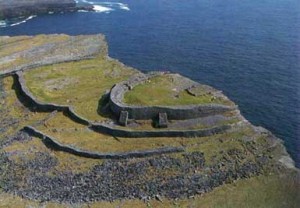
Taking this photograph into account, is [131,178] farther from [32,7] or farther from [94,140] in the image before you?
[32,7]

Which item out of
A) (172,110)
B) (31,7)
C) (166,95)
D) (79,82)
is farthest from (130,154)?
(31,7)

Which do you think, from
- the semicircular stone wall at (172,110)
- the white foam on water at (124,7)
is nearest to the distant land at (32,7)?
the white foam on water at (124,7)

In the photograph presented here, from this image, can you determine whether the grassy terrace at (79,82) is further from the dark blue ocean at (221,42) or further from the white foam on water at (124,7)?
the white foam on water at (124,7)

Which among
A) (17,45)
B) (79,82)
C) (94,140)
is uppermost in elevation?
(94,140)

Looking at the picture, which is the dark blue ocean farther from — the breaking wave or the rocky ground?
the rocky ground

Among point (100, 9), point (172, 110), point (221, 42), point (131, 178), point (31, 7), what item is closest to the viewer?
point (131, 178)

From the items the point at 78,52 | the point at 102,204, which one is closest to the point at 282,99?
the point at 102,204
